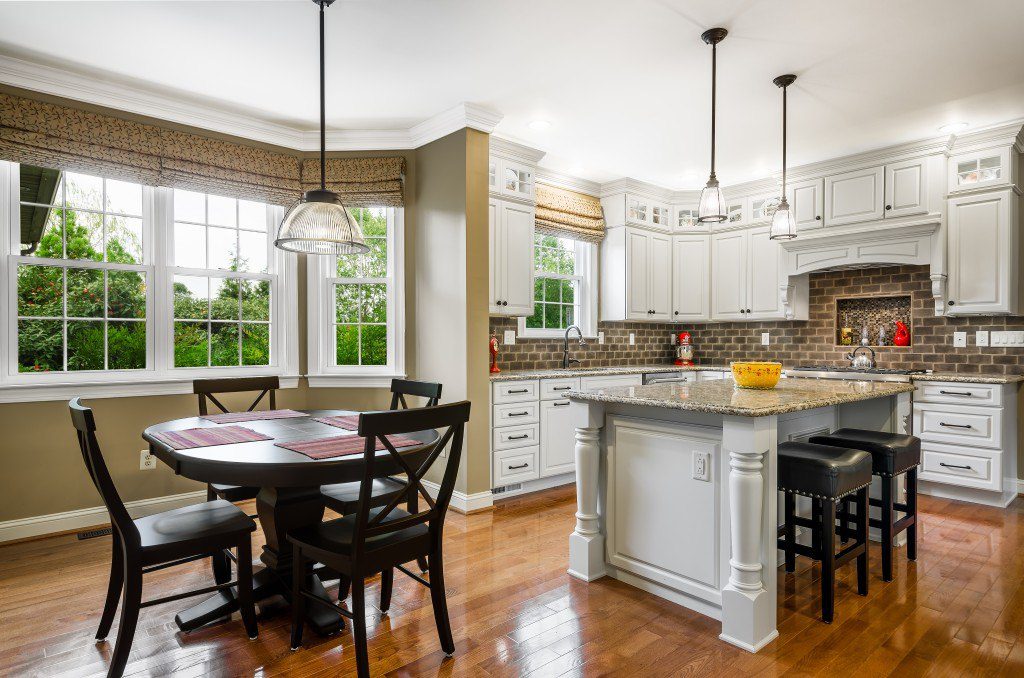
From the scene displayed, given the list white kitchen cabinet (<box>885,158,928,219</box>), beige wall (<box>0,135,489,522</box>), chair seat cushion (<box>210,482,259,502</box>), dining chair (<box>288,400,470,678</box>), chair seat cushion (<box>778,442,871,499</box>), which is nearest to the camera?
dining chair (<box>288,400,470,678</box>)

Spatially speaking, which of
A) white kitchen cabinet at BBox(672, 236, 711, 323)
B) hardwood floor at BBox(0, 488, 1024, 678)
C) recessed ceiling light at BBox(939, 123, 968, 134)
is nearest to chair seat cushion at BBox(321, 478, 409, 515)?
hardwood floor at BBox(0, 488, 1024, 678)

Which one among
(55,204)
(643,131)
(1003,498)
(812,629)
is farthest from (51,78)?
(1003,498)

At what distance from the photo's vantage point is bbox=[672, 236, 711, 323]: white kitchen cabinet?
19.4ft

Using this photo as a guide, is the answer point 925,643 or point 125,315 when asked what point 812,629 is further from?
point 125,315

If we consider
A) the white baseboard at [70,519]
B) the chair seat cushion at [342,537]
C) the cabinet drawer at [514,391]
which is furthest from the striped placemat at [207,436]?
the cabinet drawer at [514,391]

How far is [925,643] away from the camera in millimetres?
2229

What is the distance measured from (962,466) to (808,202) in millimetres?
2388

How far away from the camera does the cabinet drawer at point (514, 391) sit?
13.6 ft

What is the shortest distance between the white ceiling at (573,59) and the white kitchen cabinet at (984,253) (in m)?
0.59

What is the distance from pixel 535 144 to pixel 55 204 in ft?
10.7

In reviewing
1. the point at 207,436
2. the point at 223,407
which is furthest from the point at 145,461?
the point at 207,436

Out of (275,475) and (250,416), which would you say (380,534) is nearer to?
(275,475)

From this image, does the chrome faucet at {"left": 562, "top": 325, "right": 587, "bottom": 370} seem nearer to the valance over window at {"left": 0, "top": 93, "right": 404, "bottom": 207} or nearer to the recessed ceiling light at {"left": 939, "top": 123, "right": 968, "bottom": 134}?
the valance over window at {"left": 0, "top": 93, "right": 404, "bottom": 207}

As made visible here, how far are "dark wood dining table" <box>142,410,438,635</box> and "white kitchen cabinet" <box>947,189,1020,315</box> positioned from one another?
13.8 ft
